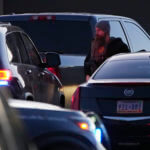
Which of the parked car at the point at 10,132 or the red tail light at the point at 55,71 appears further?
the red tail light at the point at 55,71

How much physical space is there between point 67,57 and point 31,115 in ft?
22.9

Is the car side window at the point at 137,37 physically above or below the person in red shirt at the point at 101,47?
below

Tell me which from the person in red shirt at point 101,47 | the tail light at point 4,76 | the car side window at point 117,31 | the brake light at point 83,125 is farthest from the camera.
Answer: the car side window at point 117,31

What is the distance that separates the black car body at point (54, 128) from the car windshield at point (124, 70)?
14.1ft

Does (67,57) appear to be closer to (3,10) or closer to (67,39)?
(67,39)

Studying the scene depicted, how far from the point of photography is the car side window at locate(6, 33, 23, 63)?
1041 centimetres

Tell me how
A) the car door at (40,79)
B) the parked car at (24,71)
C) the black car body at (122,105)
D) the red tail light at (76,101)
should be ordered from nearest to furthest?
the parked car at (24,71)
the black car body at (122,105)
the red tail light at (76,101)
the car door at (40,79)

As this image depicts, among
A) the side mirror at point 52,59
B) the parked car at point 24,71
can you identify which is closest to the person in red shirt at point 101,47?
the parked car at point 24,71

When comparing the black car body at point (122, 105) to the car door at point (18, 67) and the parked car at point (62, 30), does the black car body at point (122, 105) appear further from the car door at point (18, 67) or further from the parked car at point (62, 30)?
the parked car at point (62, 30)

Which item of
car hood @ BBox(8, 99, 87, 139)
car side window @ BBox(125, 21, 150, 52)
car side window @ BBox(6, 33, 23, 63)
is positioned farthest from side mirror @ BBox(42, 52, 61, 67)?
car hood @ BBox(8, 99, 87, 139)

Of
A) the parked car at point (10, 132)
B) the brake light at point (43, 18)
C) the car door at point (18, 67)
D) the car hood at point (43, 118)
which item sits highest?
the parked car at point (10, 132)

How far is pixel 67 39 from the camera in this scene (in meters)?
14.6

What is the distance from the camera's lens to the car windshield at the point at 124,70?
1125cm

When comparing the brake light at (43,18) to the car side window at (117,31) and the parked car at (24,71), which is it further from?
the parked car at (24,71)
